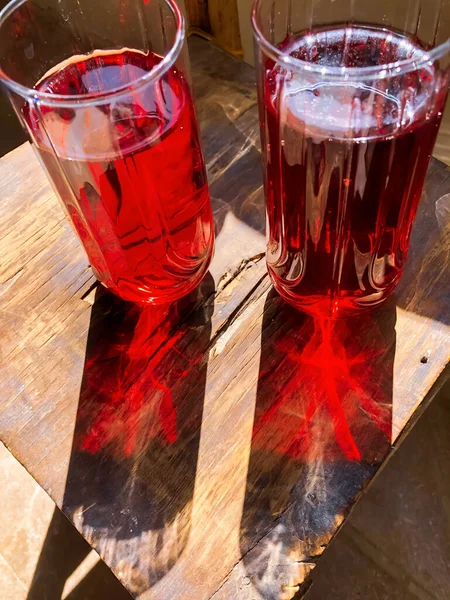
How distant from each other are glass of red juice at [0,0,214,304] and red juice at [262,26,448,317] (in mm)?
70

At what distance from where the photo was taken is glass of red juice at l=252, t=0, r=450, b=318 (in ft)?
1.27

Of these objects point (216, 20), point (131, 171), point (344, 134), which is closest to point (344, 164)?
point (344, 134)

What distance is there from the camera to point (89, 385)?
0.52m

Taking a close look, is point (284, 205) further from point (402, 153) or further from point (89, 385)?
point (89, 385)

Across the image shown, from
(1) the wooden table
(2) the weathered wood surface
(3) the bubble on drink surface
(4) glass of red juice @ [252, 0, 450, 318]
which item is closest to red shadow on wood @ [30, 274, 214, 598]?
(1) the wooden table

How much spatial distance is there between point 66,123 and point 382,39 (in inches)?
9.9

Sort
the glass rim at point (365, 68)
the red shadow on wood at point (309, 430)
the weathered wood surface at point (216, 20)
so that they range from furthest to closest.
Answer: the weathered wood surface at point (216, 20) → the red shadow on wood at point (309, 430) → the glass rim at point (365, 68)

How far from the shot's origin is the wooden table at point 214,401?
1.48ft

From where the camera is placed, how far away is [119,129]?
42cm

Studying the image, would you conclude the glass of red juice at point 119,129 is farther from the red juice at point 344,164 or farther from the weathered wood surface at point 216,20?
the weathered wood surface at point 216,20

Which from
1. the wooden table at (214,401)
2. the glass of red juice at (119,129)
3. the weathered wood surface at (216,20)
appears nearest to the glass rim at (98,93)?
the glass of red juice at (119,129)

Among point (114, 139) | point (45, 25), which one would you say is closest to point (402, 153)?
point (114, 139)

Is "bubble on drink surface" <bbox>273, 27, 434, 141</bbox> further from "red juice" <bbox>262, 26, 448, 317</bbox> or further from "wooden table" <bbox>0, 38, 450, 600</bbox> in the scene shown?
"wooden table" <bbox>0, 38, 450, 600</bbox>

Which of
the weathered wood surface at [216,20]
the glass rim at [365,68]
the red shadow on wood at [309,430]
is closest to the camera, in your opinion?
the glass rim at [365,68]
